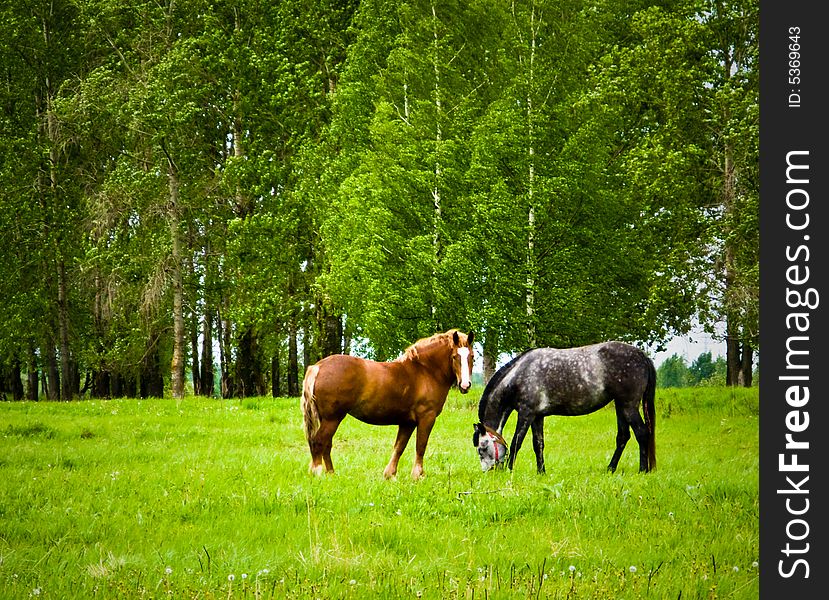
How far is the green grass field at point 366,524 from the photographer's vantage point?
618 centimetres

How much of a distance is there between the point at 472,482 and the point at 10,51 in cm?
3025

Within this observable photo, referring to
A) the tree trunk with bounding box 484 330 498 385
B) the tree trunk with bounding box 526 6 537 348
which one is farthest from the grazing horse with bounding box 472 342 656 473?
the tree trunk with bounding box 526 6 537 348

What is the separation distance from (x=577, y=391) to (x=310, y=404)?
4.10m

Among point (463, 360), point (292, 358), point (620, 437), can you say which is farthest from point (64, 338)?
point (620, 437)

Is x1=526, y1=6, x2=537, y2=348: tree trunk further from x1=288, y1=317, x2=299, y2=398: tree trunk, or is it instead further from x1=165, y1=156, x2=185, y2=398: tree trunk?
x1=165, y1=156, x2=185, y2=398: tree trunk

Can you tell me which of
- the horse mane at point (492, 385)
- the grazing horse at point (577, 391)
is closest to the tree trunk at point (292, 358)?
the horse mane at point (492, 385)

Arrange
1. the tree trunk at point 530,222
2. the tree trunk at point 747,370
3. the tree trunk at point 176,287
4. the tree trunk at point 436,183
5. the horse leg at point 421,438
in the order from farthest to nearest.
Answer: the tree trunk at point 176,287 → the tree trunk at point 747,370 → the tree trunk at point 436,183 → the tree trunk at point 530,222 → the horse leg at point 421,438

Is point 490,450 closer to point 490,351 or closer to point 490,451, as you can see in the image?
point 490,451

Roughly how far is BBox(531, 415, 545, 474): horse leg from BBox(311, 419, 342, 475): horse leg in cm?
307

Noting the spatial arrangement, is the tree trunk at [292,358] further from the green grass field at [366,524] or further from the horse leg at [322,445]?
the horse leg at [322,445]

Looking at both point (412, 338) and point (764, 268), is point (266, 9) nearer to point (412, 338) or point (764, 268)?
point (412, 338)

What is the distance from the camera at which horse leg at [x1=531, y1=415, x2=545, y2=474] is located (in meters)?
11.8

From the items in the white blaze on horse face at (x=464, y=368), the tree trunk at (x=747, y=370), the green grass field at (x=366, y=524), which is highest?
the white blaze on horse face at (x=464, y=368)

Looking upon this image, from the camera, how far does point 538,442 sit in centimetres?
1204
